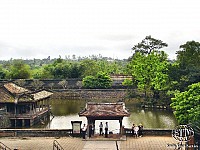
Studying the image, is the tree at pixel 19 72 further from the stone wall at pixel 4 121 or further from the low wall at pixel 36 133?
the low wall at pixel 36 133

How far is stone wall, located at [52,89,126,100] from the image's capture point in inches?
2813

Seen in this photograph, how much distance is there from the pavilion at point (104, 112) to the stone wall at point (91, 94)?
42.8 m

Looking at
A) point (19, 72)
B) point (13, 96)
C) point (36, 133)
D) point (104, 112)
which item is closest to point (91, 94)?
point (19, 72)

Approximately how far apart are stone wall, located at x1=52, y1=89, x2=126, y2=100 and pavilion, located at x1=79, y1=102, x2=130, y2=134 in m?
42.8

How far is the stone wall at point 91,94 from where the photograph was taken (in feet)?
234

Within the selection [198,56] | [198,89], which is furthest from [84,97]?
[198,89]

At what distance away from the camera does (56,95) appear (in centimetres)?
7394

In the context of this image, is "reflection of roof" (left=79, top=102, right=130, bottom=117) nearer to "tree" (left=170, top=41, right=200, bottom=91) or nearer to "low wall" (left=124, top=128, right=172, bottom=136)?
"low wall" (left=124, top=128, right=172, bottom=136)

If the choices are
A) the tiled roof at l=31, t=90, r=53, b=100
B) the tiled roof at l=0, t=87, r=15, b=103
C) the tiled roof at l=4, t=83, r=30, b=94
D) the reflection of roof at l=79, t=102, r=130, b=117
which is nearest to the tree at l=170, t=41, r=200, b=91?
the tiled roof at l=31, t=90, r=53, b=100

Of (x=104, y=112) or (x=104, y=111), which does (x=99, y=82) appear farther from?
(x=104, y=112)

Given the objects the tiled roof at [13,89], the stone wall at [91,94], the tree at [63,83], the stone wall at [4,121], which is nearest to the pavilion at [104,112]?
the stone wall at [4,121]

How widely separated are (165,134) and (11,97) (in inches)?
776

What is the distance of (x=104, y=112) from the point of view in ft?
85.9

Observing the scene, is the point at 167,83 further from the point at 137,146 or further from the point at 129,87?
the point at 137,146
